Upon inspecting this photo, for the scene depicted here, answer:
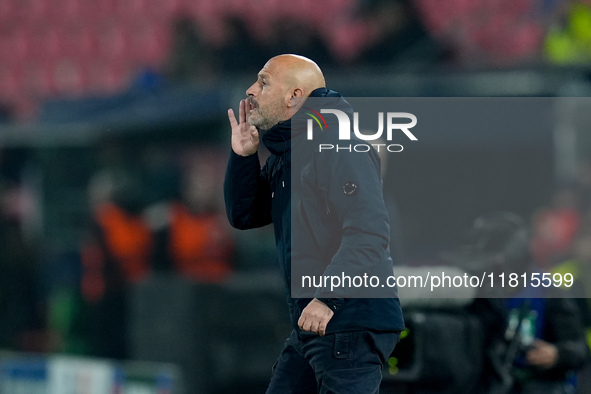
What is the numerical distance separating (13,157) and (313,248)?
857 cm

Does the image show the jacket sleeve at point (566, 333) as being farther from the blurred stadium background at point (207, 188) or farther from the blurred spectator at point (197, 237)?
the blurred spectator at point (197, 237)

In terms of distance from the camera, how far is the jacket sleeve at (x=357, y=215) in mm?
3473

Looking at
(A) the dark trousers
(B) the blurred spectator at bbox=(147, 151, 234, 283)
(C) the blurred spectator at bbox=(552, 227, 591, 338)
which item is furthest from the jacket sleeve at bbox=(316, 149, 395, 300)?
(B) the blurred spectator at bbox=(147, 151, 234, 283)

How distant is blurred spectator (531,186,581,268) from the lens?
24.0ft

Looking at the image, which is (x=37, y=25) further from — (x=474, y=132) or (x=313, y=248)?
(x=313, y=248)

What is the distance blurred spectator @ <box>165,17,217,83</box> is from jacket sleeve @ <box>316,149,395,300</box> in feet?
22.1

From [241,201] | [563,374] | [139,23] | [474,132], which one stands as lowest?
[563,374]

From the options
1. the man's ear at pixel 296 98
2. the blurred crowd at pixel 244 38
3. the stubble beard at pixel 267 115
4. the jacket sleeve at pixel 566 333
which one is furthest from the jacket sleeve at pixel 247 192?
the blurred crowd at pixel 244 38

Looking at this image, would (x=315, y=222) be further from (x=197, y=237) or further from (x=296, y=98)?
(x=197, y=237)

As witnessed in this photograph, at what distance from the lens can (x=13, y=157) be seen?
11.8 meters

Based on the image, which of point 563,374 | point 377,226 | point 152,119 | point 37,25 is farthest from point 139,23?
point 377,226

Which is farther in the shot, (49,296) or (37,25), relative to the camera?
A: (37,25)

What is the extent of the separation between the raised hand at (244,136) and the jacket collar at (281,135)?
0.17 ft

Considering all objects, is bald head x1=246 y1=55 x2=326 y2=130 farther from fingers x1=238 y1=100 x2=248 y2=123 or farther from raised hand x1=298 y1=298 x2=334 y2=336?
Answer: raised hand x1=298 y1=298 x2=334 y2=336
